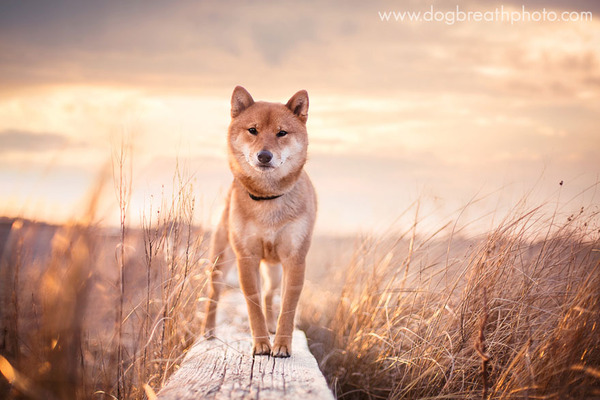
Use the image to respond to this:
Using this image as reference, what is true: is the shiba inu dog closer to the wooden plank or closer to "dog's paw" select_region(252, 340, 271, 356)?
"dog's paw" select_region(252, 340, 271, 356)

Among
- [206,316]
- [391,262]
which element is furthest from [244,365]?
[391,262]

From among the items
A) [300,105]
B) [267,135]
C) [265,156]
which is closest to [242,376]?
[265,156]

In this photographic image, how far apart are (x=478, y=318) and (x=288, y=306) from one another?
1.21 m

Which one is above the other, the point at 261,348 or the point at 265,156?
the point at 265,156

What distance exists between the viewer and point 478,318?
9.96ft

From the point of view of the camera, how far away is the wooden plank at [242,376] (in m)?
2.34

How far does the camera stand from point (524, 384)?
8.60ft

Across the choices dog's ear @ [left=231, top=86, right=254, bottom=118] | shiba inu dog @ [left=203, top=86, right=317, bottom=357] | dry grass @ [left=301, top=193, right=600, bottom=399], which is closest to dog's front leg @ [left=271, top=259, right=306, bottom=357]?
shiba inu dog @ [left=203, top=86, right=317, bottom=357]

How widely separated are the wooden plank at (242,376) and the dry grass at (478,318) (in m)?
0.65

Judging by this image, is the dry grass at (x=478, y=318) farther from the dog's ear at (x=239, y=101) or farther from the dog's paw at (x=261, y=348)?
the dog's ear at (x=239, y=101)

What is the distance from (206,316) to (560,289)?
2479mm

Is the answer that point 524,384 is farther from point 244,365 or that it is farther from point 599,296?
point 244,365

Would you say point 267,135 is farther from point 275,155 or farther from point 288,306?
point 288,306

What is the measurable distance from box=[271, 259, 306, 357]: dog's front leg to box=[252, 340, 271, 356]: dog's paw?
4cm
